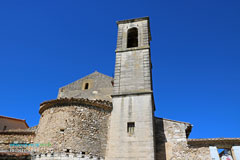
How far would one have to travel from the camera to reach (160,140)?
10070 millimetres

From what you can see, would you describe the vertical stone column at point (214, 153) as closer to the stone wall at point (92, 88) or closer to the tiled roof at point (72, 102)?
the tiled roof at point (72, 102)

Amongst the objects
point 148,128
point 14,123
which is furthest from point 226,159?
point 14,123

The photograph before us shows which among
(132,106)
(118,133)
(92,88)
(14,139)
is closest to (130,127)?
(118,133)

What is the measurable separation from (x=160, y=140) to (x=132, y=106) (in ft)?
7.43

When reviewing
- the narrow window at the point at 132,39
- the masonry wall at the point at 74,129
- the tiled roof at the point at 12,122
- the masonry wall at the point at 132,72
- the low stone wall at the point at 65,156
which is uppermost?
the narrow window at the point at 132,39

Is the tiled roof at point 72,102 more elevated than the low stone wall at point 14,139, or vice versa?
the tiled roof at point 72,102

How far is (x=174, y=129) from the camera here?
1025cm

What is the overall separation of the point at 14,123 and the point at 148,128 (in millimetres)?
14563

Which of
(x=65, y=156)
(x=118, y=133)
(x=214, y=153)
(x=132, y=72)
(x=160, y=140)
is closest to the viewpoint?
(x=65, y=156)

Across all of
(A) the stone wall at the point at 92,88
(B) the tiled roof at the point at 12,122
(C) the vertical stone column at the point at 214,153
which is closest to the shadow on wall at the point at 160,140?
(C) the vertical stone column at the point at 214,153

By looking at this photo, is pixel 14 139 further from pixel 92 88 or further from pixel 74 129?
pixel 92 88

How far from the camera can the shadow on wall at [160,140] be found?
9.66 m

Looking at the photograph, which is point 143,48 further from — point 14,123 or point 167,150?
point 14,123

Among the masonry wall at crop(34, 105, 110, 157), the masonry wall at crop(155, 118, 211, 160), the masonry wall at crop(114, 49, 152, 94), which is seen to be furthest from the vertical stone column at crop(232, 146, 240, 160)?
the masonry wall at crop(34, 105, 110, 157)
